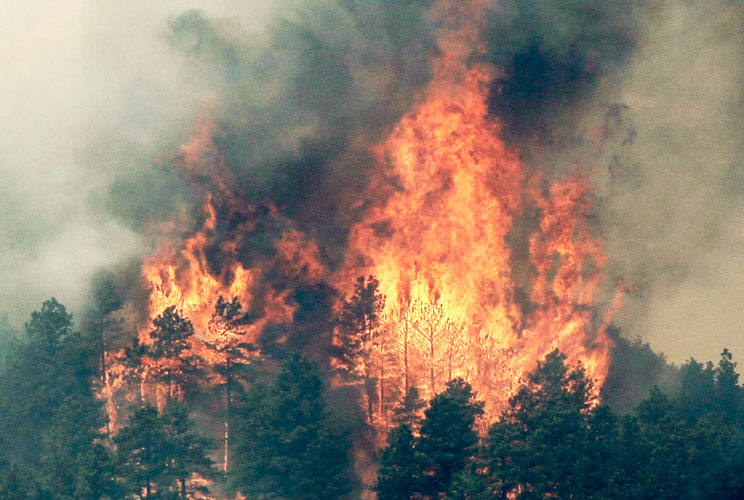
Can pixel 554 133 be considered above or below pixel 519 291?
above

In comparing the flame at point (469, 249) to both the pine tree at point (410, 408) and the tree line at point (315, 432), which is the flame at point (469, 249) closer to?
the pine tree at point (410, 408)

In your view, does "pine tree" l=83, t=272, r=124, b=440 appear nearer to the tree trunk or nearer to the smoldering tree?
the tree trunk

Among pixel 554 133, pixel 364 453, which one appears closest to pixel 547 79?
pixel 554 133

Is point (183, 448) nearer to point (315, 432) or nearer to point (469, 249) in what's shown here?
point (315, 432)

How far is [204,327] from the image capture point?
3590 inches

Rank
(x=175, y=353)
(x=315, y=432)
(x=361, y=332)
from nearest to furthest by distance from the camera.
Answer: (x=315, y=432) < (x=361, y=332) < (x=175, y=353)

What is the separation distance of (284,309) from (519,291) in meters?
15.5

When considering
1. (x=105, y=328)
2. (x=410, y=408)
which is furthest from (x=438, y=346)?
(x=105, y=328)

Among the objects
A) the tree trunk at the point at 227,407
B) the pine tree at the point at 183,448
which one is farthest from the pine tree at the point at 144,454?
the tree trunk at the point at 227,407

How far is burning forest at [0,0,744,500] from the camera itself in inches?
3307

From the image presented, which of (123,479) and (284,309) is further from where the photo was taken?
(284,309)

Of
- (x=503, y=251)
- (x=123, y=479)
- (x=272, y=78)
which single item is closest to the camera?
(x=123, y=479)

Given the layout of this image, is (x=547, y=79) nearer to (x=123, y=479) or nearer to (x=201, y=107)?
(x=201, y=107)

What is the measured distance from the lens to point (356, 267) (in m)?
90.9
